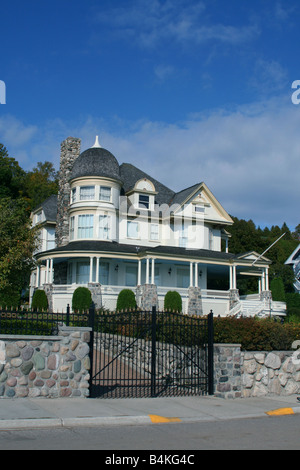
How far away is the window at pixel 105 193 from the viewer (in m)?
36.7

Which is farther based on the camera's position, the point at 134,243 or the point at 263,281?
the point at 134,243

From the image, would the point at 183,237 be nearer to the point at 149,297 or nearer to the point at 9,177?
the point at 149,297

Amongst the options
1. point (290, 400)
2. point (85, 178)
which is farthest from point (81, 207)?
point (290, 400)

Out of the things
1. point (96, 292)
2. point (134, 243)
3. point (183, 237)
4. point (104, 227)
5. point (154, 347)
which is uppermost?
point (104, 227)

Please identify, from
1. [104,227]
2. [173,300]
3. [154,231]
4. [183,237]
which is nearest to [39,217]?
[104,227]

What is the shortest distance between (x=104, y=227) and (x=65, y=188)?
5.59 m

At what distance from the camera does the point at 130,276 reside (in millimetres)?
36781

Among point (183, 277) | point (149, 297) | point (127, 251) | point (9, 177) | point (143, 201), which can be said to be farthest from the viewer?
point (9, 177)

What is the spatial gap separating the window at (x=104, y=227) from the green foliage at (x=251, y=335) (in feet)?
73.0

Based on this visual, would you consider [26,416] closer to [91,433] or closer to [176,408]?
[91,433]

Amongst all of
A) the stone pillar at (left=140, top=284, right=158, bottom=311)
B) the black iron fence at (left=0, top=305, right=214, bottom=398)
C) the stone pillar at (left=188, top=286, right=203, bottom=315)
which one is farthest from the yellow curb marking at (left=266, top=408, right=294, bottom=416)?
the stone pillar at (left=188, top=286, right=203, bottom=315)

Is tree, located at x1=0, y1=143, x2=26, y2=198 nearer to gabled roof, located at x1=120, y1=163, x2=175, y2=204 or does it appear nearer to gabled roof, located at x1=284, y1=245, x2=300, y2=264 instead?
gabled roof, located at x1=120, y1=163, x2=175, y2=204

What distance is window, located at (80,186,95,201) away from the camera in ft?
121
